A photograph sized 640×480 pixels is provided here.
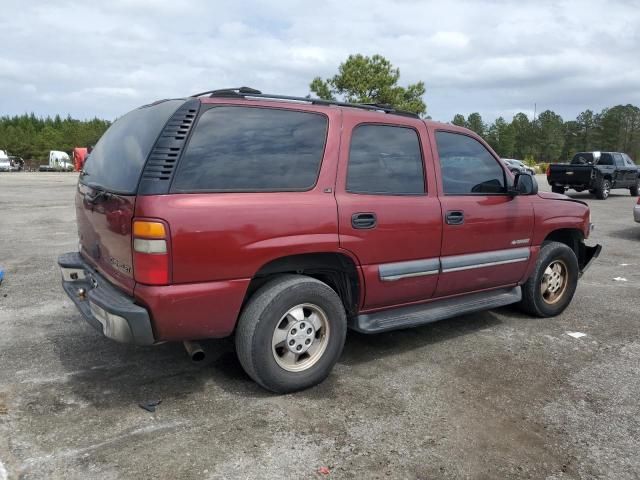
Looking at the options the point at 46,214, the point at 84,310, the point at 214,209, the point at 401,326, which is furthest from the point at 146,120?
the point at 46,214

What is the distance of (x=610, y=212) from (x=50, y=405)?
638 inches

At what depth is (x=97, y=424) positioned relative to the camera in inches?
120

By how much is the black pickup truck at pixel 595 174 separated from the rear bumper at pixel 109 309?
19273 millimetres

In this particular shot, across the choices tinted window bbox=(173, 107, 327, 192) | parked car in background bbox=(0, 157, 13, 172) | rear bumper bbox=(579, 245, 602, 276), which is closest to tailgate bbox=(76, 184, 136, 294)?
tinted window bbox=(173, 107, 327, 192)

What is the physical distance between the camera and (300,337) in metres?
3.51

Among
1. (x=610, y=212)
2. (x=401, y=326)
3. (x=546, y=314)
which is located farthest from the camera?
(x=610, y=212)

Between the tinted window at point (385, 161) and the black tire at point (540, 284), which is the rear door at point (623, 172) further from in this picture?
the tinted window at point (385, 161)

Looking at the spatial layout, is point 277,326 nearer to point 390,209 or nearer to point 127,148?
point 390,209

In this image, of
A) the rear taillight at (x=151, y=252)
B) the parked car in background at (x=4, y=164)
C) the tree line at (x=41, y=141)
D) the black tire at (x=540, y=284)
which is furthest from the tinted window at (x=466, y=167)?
the tree line at (x=41, y=141)

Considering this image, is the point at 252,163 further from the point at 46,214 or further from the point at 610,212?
the point at 610,212

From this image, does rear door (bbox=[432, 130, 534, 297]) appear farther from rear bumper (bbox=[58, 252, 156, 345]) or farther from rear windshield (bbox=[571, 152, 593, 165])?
rear windshield (bbox=[571, 152, 593, 165])

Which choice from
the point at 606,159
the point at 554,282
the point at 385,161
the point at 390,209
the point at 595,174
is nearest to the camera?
the point at 390,209

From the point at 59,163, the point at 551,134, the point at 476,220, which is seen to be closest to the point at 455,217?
the point at 476,220

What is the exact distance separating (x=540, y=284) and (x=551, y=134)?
85.4 meters
